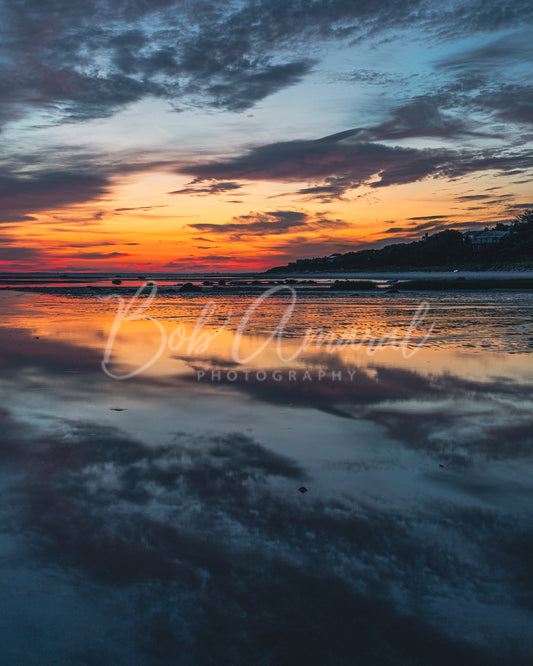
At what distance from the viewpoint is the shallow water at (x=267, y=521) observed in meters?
2.66

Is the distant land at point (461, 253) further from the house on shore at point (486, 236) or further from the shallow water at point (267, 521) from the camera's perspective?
the shallow water at point (267, 521)

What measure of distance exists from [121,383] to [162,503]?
184 inches

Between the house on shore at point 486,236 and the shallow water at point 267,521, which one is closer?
the shallow water at point 267,521

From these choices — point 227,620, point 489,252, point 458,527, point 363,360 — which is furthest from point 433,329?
point 489,252

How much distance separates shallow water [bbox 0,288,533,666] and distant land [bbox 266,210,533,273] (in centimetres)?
8722

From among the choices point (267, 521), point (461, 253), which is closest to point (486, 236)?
point (461, 253)

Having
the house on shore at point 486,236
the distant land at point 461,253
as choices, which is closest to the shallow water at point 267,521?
the distant land at point 461,253

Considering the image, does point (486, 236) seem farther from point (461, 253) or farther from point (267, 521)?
point (267, 521)

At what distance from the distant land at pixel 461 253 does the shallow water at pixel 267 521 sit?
87215 millimetres

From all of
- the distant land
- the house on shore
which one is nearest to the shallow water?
the distant land

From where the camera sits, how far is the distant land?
9681cm

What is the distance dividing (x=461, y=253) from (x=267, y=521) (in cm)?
11814

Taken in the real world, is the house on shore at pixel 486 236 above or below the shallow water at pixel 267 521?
above

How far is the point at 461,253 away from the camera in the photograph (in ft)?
367
